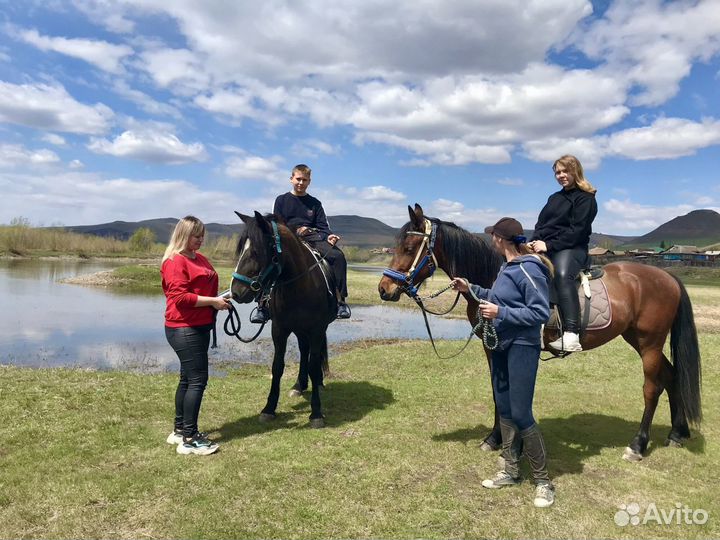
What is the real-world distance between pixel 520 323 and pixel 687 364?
364cm

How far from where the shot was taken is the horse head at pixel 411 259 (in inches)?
205

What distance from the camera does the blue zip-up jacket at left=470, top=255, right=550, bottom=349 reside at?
411cm

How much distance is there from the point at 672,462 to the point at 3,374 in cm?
1051

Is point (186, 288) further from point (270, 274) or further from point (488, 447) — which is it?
point (488, 447)

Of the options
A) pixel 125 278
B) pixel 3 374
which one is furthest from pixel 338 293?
pixel 125 278

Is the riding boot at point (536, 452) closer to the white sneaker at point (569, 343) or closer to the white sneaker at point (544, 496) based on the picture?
the white sneaker at point (544, 496)

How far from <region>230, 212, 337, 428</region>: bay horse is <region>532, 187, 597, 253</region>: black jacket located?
326 centimetres

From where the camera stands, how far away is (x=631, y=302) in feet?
19.4

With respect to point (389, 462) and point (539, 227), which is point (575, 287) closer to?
point (539, 227)

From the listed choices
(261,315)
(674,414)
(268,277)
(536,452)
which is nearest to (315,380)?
(261,315)

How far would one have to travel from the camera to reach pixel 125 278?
3591 centimetres

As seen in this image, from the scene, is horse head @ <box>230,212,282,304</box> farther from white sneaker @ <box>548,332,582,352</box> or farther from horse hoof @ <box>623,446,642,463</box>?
horse hoof @ <box>623,446,642,463</box>

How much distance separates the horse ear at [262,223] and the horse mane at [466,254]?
1.67m

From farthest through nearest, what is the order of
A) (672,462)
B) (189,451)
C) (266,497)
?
(672,462) → (189,451) → (266,497)
